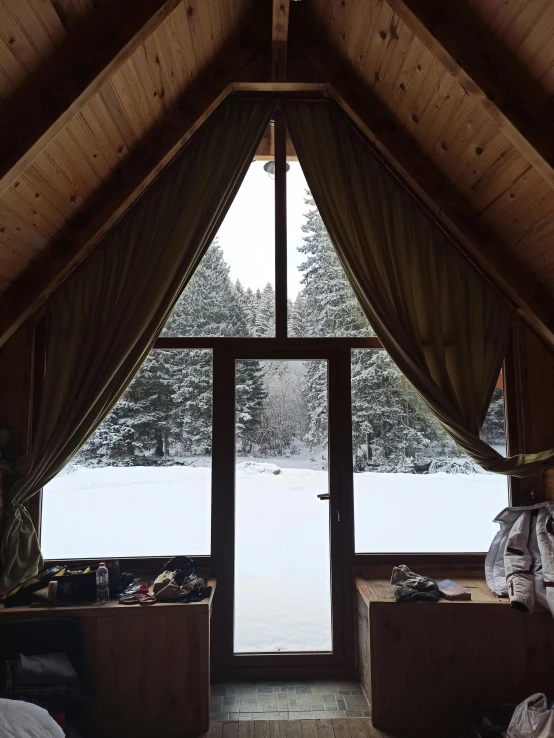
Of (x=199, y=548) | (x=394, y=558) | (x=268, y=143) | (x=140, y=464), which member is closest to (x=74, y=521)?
(x=140, y=464)

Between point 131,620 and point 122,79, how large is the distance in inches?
110

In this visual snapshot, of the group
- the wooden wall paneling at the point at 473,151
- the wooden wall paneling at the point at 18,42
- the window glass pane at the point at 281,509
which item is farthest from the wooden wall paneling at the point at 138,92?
the wooden wall paneling at the point at 473,151

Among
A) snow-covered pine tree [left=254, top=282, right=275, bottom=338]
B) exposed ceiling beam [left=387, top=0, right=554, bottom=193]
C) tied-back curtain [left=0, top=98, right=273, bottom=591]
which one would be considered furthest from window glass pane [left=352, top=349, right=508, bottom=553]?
exposed ceiling beam [left=387, top=0, right=554, bottom=193]

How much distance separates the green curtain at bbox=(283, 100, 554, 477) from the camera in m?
3.22

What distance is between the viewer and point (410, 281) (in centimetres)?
332

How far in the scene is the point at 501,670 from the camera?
288 cm

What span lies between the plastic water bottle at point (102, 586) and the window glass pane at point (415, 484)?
1523 millimetres

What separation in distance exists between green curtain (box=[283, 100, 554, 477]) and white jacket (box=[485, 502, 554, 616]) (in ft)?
0.83

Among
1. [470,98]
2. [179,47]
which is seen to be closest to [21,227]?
[179,47]

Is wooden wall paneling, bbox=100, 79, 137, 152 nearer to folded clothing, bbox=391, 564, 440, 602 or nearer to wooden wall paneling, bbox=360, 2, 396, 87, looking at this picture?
wooden wall paneling, bbox=360, 2, 396, 87

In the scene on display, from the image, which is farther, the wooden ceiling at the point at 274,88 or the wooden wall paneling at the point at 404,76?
the wooden wall paneling at the point at 404,76

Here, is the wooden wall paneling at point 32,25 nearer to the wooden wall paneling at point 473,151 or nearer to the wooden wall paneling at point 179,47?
the wooden wall paneling at point 179,47

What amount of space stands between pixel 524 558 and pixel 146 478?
7.43 feet

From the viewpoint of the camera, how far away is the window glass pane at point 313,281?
11.5 ft
